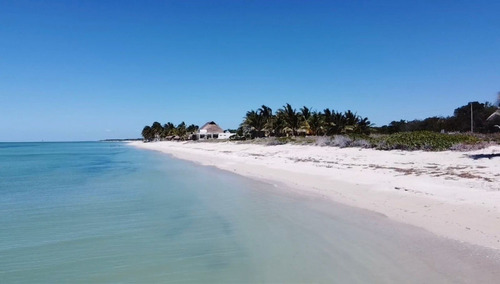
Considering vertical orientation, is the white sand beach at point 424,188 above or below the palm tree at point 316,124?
below

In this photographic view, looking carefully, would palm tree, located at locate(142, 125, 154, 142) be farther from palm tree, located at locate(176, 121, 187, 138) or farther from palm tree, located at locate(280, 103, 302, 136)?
palm tree, located at locate(280, 103, 302, 136)

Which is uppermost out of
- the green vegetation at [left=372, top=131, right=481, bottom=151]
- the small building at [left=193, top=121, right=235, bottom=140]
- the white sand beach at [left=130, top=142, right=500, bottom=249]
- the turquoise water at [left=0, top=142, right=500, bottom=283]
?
the small building at [left=193, top=121, right=235, bottom=140]

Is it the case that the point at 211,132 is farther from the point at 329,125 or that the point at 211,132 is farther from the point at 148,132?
the point at 148,132

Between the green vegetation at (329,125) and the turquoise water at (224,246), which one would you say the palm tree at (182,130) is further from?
the turquoise water at (224,246)

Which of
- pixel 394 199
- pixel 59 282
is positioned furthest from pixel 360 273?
pixel 394 199

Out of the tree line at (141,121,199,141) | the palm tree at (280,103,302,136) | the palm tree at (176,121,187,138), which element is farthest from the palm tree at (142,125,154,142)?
the palm tree at (280,103,302,136)

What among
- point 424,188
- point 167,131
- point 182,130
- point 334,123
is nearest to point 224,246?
point 424,188

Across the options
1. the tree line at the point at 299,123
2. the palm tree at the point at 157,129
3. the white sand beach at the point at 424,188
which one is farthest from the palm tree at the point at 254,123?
the palm tree at the point at 157,129

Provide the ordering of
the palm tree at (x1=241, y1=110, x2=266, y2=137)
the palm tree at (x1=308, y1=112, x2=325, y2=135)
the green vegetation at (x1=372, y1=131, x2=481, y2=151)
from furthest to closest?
the palm tree at (x1=241, y1=110, x2=266, y2=137) → the palm tree at (x1=308, y1=112, x2=325, y2=135) → the green vegetation at (x1=372, y1=131, x2=481, y2=151)
